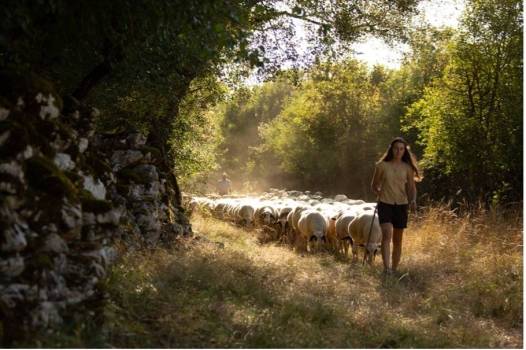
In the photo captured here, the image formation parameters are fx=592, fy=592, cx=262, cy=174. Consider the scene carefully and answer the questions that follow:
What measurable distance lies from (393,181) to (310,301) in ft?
11.5

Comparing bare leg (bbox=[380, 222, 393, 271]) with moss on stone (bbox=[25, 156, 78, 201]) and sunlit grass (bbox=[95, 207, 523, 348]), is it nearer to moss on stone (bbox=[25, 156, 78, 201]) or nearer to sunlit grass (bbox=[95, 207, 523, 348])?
sunlit grass (bbox=[95, 207, 523, 348])

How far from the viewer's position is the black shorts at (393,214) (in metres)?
9.55

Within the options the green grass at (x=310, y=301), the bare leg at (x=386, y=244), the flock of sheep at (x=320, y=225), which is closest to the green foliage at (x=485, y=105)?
the flock of sheep at (x=320, y=225)

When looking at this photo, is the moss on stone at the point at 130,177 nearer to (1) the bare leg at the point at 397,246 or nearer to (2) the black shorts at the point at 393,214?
(2) the black shorts at the point at 393,214

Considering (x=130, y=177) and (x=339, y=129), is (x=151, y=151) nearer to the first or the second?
(x=130, y=177)

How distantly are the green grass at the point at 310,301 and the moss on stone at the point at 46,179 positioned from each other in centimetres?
114

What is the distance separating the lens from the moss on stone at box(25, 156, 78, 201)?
5.20 metres

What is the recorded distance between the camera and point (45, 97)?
5.91 metres

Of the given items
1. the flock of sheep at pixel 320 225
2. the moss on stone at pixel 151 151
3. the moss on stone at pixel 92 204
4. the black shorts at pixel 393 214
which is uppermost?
the moss on stone at pixel 151 151

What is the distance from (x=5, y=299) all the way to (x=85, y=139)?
2766 millimetres

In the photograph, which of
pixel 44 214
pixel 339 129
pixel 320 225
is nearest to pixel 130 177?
pixel 44 214

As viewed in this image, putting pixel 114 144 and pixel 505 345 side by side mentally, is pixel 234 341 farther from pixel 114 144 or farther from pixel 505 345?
pixel 114 144

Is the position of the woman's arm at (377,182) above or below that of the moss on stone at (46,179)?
below

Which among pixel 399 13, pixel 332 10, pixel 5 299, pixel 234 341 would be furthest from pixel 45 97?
pixel 399 13
